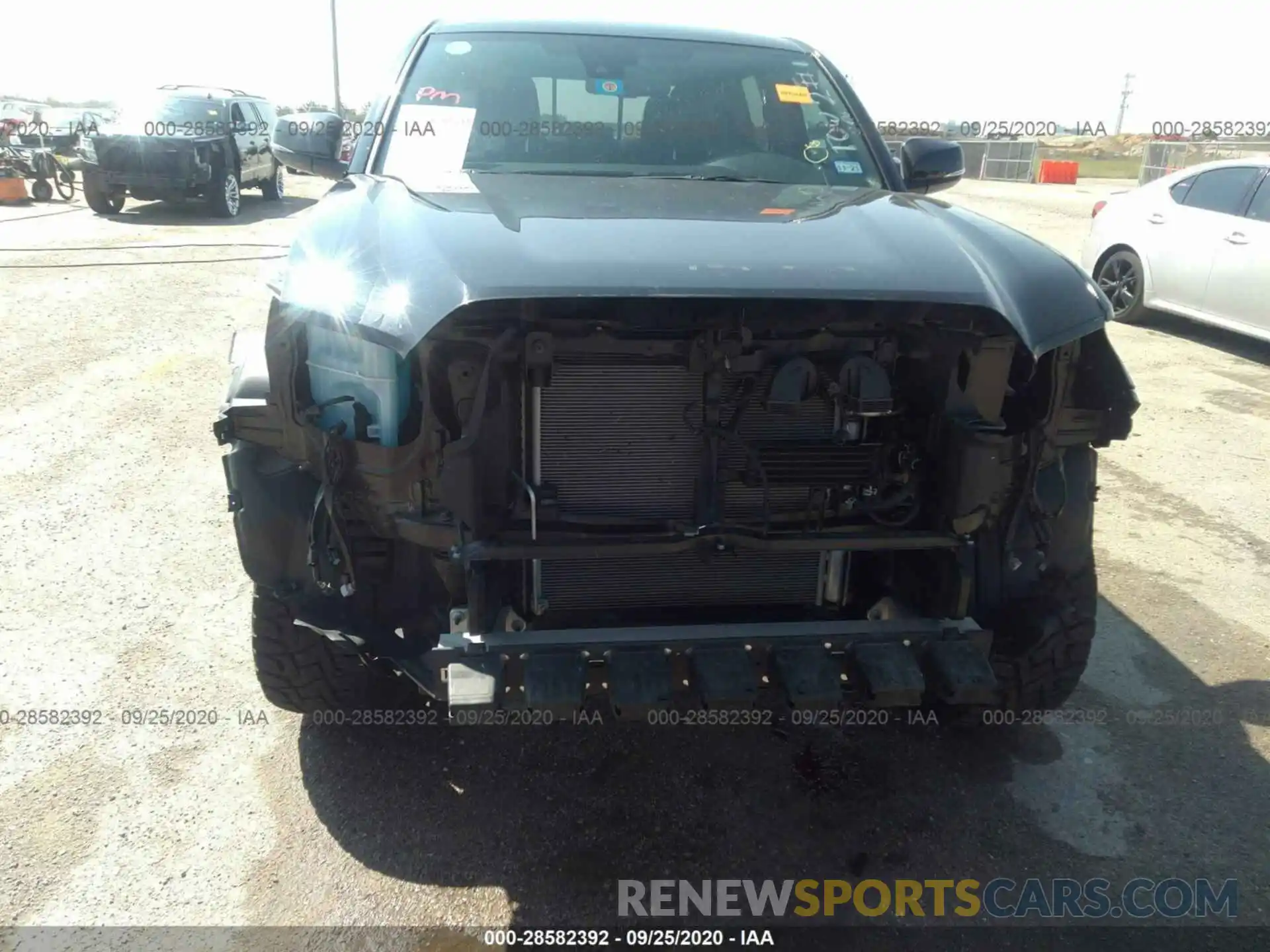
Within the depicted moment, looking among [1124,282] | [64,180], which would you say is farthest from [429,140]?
[64,180]

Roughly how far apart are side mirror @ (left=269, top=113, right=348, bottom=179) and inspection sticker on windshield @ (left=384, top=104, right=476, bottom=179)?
1.21ft

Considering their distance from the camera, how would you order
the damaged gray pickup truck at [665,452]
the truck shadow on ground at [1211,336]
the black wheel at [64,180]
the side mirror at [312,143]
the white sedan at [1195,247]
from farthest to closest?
the black wheel at [64,180] < the truck shadow on ground at [1211,336] < the white sedan at [1195,247] < the side mirror at [312,143] < the damaged gray pickup truck at [665,452]

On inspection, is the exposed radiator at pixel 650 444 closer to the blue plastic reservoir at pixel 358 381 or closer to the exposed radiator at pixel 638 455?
the exposed radiator at pixel 638 455

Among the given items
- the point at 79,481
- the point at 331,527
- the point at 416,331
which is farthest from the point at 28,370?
the point at 416,331

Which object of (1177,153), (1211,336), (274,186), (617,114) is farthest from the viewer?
(1177,153)

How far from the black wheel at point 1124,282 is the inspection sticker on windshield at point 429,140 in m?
7.16

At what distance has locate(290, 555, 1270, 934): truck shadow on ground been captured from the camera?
2404mm

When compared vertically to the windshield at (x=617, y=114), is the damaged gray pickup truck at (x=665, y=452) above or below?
below

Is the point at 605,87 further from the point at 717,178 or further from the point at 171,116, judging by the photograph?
the point at 171,116

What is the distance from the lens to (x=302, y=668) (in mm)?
2559

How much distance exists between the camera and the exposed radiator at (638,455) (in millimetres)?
2240

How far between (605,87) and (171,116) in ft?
43.6

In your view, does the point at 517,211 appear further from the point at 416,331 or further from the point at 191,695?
the point at 191,695

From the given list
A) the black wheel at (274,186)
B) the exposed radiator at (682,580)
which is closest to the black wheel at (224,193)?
the black wheel at (274,186)
